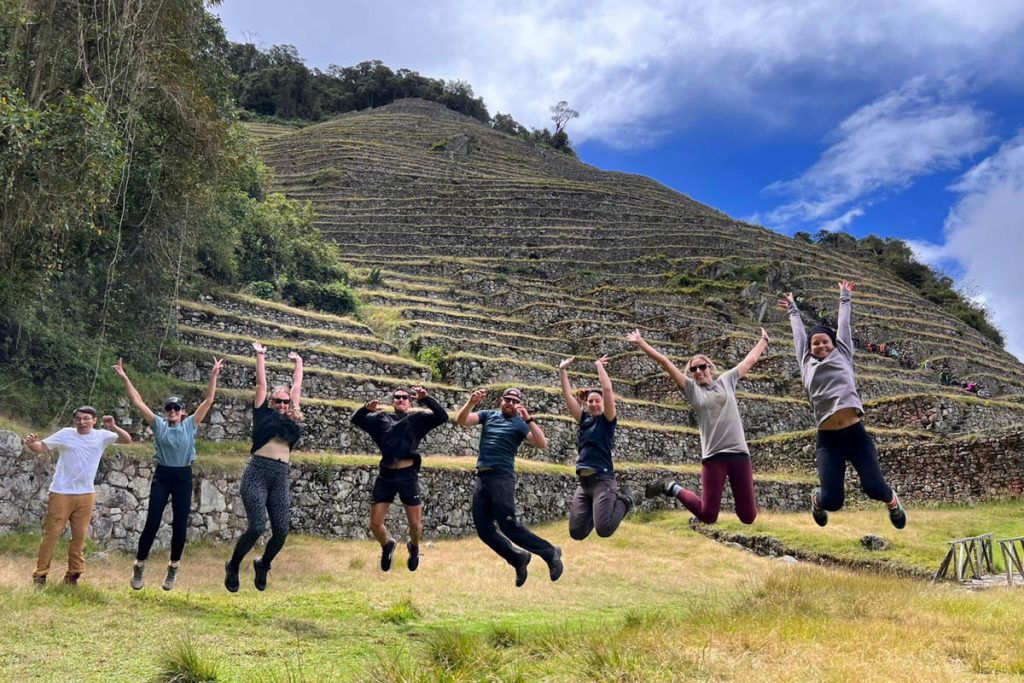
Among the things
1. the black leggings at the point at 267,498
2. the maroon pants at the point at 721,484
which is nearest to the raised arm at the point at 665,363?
the maroon pants at the point at 721,484

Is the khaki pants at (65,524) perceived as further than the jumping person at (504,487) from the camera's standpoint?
Yes

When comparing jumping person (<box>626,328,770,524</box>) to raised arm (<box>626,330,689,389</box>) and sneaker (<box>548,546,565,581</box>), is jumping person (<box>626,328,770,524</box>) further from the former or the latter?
sneaker (<box>548,546,565,581</box>)

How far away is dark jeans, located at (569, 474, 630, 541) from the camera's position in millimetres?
7223

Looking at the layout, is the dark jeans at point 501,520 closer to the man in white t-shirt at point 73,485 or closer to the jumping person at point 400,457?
the jumping person at point 400,457

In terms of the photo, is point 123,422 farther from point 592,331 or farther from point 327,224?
point 327,224

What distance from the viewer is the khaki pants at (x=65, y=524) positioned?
8.10 meters

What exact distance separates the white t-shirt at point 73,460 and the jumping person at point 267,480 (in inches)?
99.5

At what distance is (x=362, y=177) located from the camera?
59.0 metres

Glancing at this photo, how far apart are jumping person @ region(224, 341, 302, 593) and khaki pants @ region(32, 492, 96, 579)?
2305 millimetres

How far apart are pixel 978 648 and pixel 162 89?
1400 centimetres

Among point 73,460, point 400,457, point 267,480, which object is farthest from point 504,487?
point 73,460

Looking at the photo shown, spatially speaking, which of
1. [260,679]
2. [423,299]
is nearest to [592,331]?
[423,299]

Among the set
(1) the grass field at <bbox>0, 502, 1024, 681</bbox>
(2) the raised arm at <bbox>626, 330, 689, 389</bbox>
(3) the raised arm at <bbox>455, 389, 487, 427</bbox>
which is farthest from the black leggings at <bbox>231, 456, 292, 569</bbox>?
(2) the raised arm at <bbox>626, 330, 689, 389</bbox>

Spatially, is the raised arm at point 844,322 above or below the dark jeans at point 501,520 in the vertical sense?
above
